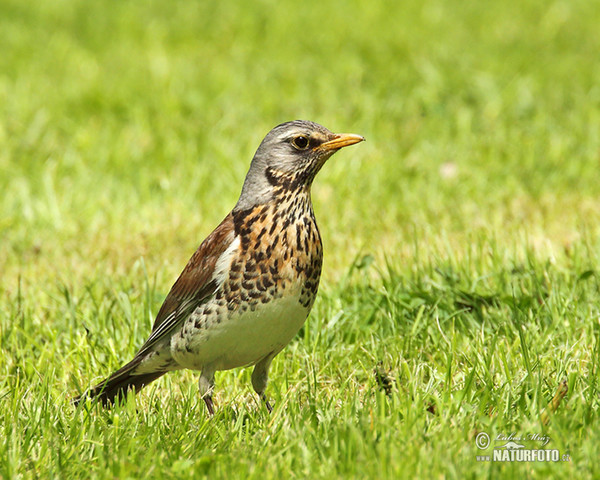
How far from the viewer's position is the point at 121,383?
455 centimetres

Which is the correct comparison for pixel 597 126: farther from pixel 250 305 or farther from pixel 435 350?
pixel 250 305

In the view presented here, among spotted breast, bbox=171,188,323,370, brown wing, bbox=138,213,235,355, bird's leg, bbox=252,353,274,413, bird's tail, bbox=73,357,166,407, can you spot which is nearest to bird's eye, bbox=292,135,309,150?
spotted breast, bbox=171,188,323,370

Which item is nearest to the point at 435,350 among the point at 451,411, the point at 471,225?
the point at 451,411

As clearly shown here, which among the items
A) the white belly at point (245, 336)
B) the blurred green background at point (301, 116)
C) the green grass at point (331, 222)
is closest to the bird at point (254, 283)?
the white belly at point (245, 336)

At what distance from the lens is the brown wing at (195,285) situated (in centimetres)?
429

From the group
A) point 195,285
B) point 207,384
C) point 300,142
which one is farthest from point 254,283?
point 300,142

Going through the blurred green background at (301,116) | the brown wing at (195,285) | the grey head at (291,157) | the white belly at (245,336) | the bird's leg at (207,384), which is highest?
the blurred green background at (301,116)

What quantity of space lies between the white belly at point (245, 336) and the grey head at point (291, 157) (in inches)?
22.3

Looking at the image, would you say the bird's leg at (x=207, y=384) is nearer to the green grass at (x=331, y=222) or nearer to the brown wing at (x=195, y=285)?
the green grass at (x=331, y=222)

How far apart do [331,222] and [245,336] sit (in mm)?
3131

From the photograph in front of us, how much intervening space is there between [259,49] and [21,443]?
8053 mm

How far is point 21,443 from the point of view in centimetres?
366

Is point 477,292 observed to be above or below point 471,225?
below

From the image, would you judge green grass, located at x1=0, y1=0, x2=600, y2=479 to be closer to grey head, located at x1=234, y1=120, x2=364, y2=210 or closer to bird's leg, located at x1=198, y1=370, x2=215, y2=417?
bird's leg, located at x1=198, y1=370, x2=215, y2=417
